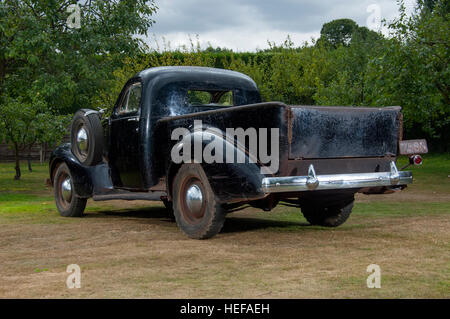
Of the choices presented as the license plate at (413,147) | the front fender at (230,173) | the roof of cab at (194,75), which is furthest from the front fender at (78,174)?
the license plate at (413,147)

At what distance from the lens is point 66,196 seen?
32.2ft

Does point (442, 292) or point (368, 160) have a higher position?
point (368, 160)

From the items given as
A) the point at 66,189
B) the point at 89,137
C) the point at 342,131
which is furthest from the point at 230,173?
the point at 66,189

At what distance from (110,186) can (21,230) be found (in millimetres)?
1375

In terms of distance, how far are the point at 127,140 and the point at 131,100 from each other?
554mm

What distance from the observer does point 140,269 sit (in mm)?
5422

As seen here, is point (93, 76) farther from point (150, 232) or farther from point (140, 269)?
point (140, 269)

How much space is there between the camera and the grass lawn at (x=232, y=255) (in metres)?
4.68

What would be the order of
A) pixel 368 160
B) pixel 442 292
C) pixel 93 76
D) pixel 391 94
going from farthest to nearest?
pixel 391 94
pixel 93 76
pixel 368 160
pixel 442 292
